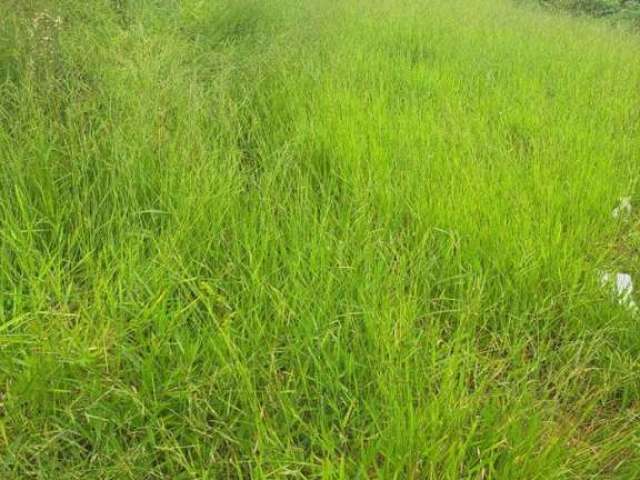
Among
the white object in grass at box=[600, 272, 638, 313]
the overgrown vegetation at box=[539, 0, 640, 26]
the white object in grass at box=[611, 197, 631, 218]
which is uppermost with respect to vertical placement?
the overgrown vegetation at box=[539, 0, 640, 26]

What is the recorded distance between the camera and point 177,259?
1.39 meters

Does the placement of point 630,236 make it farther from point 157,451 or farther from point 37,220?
point 37,220

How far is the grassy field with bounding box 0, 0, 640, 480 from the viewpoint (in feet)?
3.40

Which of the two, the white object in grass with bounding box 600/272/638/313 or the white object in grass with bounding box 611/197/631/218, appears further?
the white object in grass with bounding box 611/197/631/218

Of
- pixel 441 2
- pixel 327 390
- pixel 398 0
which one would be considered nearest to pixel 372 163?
pixel 327 390

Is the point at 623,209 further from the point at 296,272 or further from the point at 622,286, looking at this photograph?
the point at 296,272

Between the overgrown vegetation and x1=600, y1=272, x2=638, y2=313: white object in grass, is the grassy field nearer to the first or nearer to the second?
x1=600, y1=272, x2=638, y2=313: white object in grass

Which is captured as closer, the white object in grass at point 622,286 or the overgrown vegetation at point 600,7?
the white object in grass at point 622,286

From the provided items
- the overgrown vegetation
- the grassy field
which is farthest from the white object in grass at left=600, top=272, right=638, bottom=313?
the overgrown vegetation

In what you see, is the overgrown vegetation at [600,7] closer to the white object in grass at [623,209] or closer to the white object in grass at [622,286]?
the white object in grass at [623,209]

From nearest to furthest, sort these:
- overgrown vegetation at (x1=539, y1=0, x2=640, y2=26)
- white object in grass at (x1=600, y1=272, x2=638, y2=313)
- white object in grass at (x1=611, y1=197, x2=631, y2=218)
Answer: white object in grass at (x1=600, y1=272, x2=638, y2=313) → white object in grass at (x1=611, y1=197, x2=631, y2=218) → overgrown vegetation at (x1=539, y1=0, x2=640, y2=26)

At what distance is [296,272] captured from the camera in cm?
140

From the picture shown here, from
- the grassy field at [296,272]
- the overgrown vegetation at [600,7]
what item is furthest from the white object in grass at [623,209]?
the overgrown vegetation at [600,7]

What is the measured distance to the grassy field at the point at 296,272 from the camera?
3.40ft
